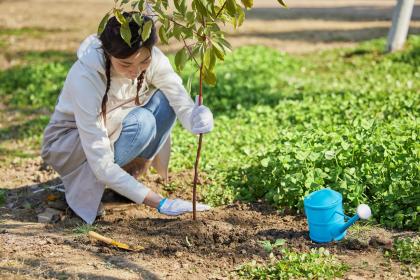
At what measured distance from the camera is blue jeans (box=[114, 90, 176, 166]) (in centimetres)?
421

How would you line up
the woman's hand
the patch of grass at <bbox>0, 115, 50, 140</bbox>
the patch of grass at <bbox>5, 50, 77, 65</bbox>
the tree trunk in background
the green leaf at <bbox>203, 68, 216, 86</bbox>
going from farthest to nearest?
the patch of grass at <bbox>5, 50, 77, 65</bbox> → the tree trunk in background → the patch of grass at <bbox>0, 115, 50, 140</bbox> → the woman's hand → the green leaf at <bbox>203, 68, 216, 86</bbox>

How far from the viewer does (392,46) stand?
8.13 metres

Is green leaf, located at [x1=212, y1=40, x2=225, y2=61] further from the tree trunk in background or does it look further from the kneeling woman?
the tree trunk in background

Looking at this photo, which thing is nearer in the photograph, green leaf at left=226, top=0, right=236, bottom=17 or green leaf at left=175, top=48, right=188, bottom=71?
green leaf at left=226, top=0, right=236, bottom=17

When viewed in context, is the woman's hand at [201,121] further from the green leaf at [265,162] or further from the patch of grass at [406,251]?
the patch of grass at [406,251]

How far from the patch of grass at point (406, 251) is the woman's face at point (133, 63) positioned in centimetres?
159

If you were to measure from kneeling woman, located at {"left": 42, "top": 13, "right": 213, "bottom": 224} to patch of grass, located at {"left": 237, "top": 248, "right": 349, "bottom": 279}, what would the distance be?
81cm

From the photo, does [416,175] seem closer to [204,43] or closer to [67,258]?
[204,43]

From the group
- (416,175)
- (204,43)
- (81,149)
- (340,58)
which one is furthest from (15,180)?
(340,58)

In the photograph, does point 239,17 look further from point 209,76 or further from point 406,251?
point 406,251

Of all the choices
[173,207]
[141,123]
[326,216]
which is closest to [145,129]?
[141,123]

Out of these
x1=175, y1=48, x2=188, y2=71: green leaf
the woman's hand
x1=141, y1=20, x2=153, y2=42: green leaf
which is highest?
x1=141, y1=20, x2=153, y2=42: green leaf

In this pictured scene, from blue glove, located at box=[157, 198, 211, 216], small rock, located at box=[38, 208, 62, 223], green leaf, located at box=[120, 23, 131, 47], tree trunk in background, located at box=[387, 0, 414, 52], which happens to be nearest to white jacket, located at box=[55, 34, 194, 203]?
blue glove, located at box=[157, 198, 211, 216]

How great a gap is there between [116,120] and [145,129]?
19 centimetres
